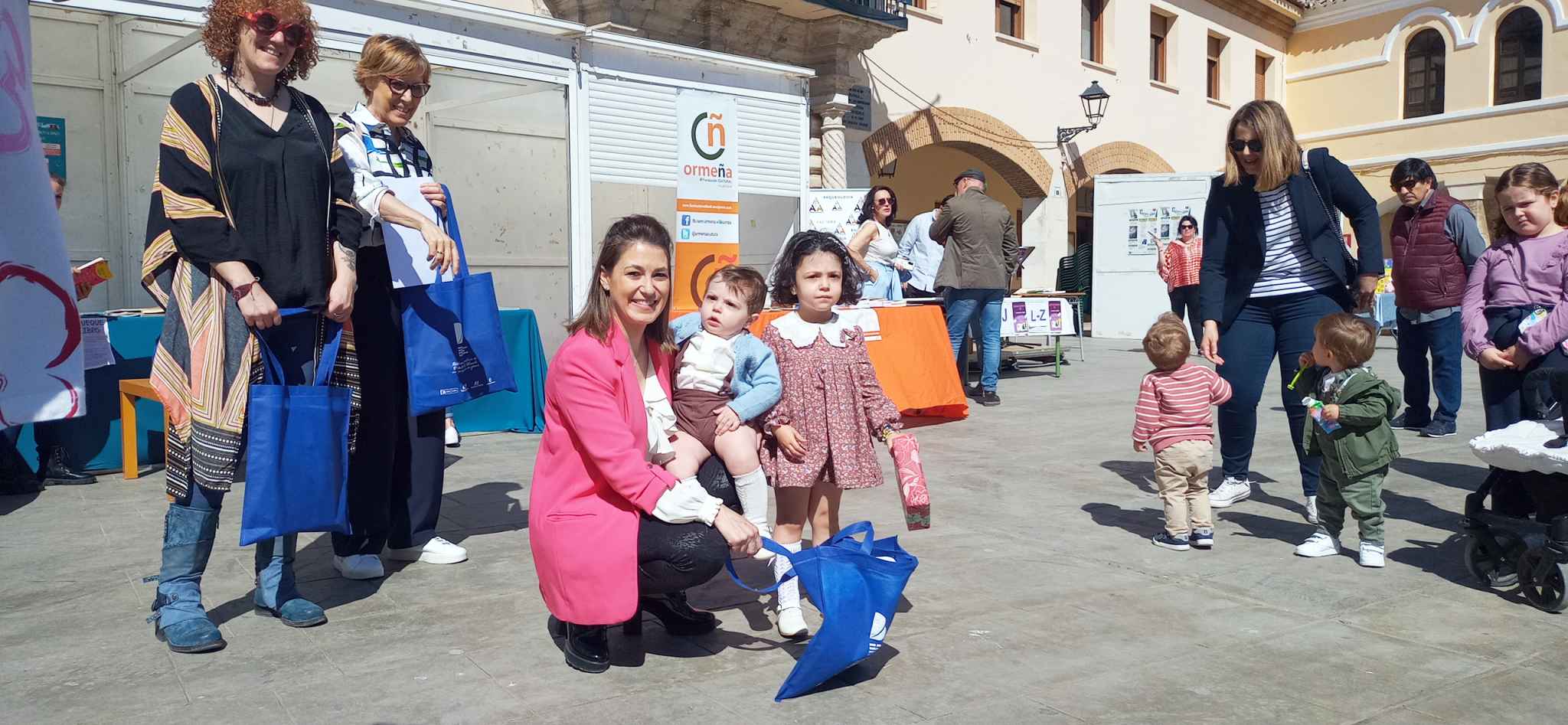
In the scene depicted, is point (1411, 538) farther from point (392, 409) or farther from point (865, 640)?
point (392, 409)

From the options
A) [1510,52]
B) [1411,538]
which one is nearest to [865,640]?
[1411,538]

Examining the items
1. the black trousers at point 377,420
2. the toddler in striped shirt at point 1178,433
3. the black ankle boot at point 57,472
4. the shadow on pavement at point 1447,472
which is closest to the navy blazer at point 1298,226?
the toddler in striped shirt at point 1178,433

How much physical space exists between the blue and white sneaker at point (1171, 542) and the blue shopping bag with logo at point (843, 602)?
1.88 m

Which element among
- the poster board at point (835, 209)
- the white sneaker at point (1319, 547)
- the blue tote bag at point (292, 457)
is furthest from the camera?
the poster board at point (835, 209)

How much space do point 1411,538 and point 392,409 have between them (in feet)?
12.8

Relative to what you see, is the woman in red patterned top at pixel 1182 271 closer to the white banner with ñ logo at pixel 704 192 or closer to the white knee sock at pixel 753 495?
the white banner with ñ logo at pixel 704 192

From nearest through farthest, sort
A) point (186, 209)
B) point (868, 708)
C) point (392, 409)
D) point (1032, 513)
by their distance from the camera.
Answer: point (868, 708), point (186, 209), point (392, 409), point (1032, 513)

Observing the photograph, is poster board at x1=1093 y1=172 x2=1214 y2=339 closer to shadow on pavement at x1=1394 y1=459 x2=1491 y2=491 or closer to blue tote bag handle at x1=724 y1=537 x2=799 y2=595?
shadow on pavement at x1=1394 y1=459 x2=1491 y2=491

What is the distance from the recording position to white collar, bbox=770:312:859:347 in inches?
142

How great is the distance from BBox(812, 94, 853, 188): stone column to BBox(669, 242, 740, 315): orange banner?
19.3 ft

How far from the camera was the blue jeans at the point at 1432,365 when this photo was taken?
750 centimetres

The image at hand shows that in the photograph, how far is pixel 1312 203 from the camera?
479 cm

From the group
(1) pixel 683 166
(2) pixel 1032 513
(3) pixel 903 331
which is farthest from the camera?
(1) pixel 683 166

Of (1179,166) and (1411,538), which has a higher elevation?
(1179,166)
